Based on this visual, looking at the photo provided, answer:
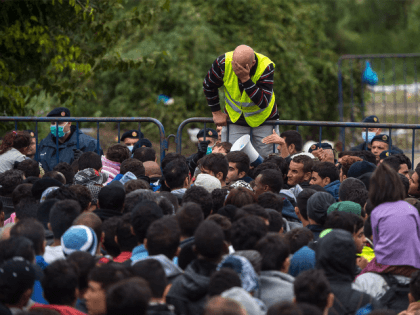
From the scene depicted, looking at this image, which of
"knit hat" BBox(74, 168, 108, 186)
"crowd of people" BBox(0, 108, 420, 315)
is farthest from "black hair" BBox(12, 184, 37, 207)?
"knit hat" BBox(74, 168, 108, 186)

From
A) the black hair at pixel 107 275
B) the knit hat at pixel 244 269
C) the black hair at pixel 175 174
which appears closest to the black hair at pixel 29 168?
the black hair at pixel 175 174

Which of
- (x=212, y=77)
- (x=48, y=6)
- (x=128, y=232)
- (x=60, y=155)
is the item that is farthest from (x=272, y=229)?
(x=48, y=6)

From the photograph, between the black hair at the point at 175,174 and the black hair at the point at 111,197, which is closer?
the black hair at the point at 111,197

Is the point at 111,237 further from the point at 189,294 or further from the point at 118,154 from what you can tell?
the point at 118,154

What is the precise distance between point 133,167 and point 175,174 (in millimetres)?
674

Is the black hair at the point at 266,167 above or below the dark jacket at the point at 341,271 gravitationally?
above

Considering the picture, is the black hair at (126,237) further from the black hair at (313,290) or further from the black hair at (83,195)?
the black hair at (313,290)

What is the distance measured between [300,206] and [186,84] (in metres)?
7.70

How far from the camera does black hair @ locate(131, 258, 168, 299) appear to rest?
3035mm

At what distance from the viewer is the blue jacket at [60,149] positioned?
7168 millimetres

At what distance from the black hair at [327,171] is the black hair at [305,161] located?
0.12 meters

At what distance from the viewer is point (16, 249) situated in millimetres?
3283

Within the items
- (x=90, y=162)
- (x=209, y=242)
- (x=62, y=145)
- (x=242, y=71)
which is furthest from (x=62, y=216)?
(x=62, y=145)

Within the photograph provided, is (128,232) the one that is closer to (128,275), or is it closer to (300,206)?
(128,275)
